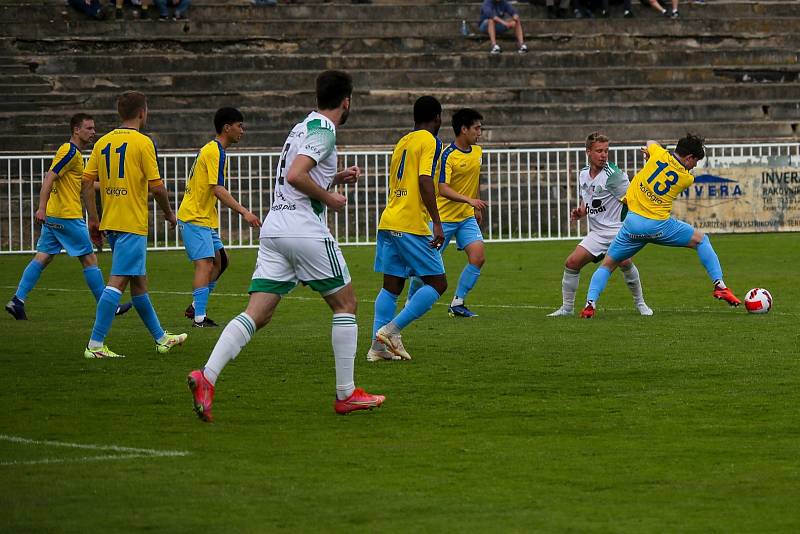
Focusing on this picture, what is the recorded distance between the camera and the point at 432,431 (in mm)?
7836

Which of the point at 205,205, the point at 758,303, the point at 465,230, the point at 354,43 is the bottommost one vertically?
the point at 758,303

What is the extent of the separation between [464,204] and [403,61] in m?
15.4

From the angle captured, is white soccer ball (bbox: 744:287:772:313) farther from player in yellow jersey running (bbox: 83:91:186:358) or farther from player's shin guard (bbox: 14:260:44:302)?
player's shin guard (bbox: 14:260:44:302)

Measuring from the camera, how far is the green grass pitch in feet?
19.7

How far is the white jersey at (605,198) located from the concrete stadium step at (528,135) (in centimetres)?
1222

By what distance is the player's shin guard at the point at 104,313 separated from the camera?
430 inches

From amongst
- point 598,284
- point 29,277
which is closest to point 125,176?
point 29,277

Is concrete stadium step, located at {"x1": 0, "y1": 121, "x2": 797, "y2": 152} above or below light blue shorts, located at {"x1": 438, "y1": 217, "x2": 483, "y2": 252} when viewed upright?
above

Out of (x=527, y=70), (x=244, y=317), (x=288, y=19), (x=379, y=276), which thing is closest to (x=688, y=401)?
(x=244, y=317)

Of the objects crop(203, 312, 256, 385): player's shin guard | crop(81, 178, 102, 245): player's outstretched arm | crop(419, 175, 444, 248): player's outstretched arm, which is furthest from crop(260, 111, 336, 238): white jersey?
crop(81, 178, 102, 245): player's outstretched arm

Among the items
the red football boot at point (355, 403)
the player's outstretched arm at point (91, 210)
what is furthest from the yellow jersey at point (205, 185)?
the red football boot at point (355, 403)

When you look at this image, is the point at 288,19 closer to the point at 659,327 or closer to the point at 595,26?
the point at 595,26

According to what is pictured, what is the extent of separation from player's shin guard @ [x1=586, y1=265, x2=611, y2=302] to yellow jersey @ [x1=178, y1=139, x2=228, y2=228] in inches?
144

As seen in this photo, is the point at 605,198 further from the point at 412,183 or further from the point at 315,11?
the point at 315,11
